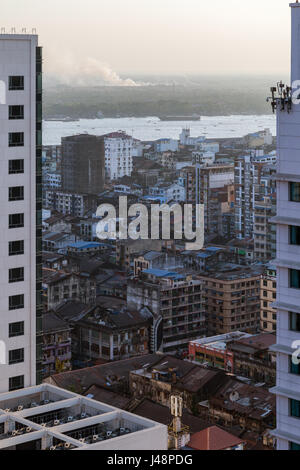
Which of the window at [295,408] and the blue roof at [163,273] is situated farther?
the blue roof at [163,273]

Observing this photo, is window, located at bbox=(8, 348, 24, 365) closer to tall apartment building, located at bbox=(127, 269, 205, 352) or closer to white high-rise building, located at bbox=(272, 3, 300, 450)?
white high-rise building, located at bbox=(272, 3, 300, 450)

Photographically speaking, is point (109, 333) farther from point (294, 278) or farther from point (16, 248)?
point (294, 278)

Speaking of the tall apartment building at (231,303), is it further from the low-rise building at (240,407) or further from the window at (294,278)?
the window at (294,278)

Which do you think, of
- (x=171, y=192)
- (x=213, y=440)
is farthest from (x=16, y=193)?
(x=171, y=192)

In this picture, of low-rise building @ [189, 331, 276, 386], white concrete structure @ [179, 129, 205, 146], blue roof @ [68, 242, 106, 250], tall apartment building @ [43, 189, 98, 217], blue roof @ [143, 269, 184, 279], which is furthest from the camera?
white concrete structure @ [179, 129, 205, 146]

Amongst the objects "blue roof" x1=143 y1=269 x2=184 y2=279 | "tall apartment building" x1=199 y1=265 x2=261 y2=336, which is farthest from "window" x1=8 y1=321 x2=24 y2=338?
"tall apartment building" x1=199 y1=265 x2=261 y2=336

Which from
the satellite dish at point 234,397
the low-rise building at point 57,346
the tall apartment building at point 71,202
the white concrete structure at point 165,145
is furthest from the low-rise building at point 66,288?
the white concrete structure at point 165,145

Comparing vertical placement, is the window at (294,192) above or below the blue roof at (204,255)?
above
